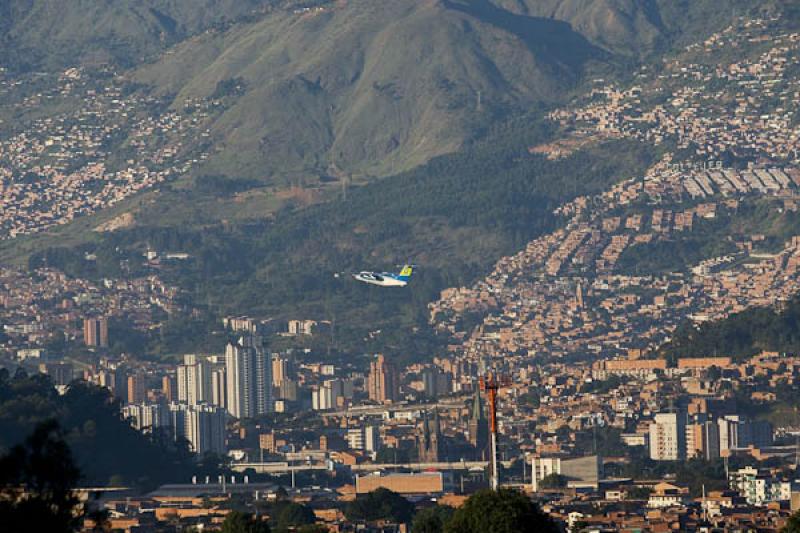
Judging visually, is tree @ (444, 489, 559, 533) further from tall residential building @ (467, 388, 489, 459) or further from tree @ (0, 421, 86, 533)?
tall residential building @ (467, 388, 489, 459)

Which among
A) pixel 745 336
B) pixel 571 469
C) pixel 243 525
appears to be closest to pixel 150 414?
pixel 745 336

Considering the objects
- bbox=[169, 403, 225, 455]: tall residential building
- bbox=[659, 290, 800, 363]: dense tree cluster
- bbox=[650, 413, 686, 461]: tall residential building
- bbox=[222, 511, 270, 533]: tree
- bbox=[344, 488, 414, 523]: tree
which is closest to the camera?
bbox=[222, 511, 270, 533]: tree

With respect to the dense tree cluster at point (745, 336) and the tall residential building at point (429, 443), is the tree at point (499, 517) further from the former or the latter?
the dense tree cluster at point (745, 336)

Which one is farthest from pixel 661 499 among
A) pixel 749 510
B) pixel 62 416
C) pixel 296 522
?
pixel 62 416

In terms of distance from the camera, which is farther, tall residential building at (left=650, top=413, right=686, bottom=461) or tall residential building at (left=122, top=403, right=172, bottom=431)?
tall residential building at (left=122, top=403, right=172, bottom=431)

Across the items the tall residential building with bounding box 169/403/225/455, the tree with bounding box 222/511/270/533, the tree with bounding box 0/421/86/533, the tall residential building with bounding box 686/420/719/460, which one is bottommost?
the tree with bounding box 222/511/270/533

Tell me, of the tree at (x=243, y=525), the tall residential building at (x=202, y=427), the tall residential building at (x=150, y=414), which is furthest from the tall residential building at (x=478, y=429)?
the tree at (x=243, y=525)

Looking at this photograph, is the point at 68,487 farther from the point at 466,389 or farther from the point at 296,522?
the point at 466,389

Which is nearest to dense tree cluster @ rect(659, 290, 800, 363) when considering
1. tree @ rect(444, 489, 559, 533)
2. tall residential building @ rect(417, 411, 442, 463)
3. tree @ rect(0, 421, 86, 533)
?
tall residential building @ rect(417, 411, 442, 463)
